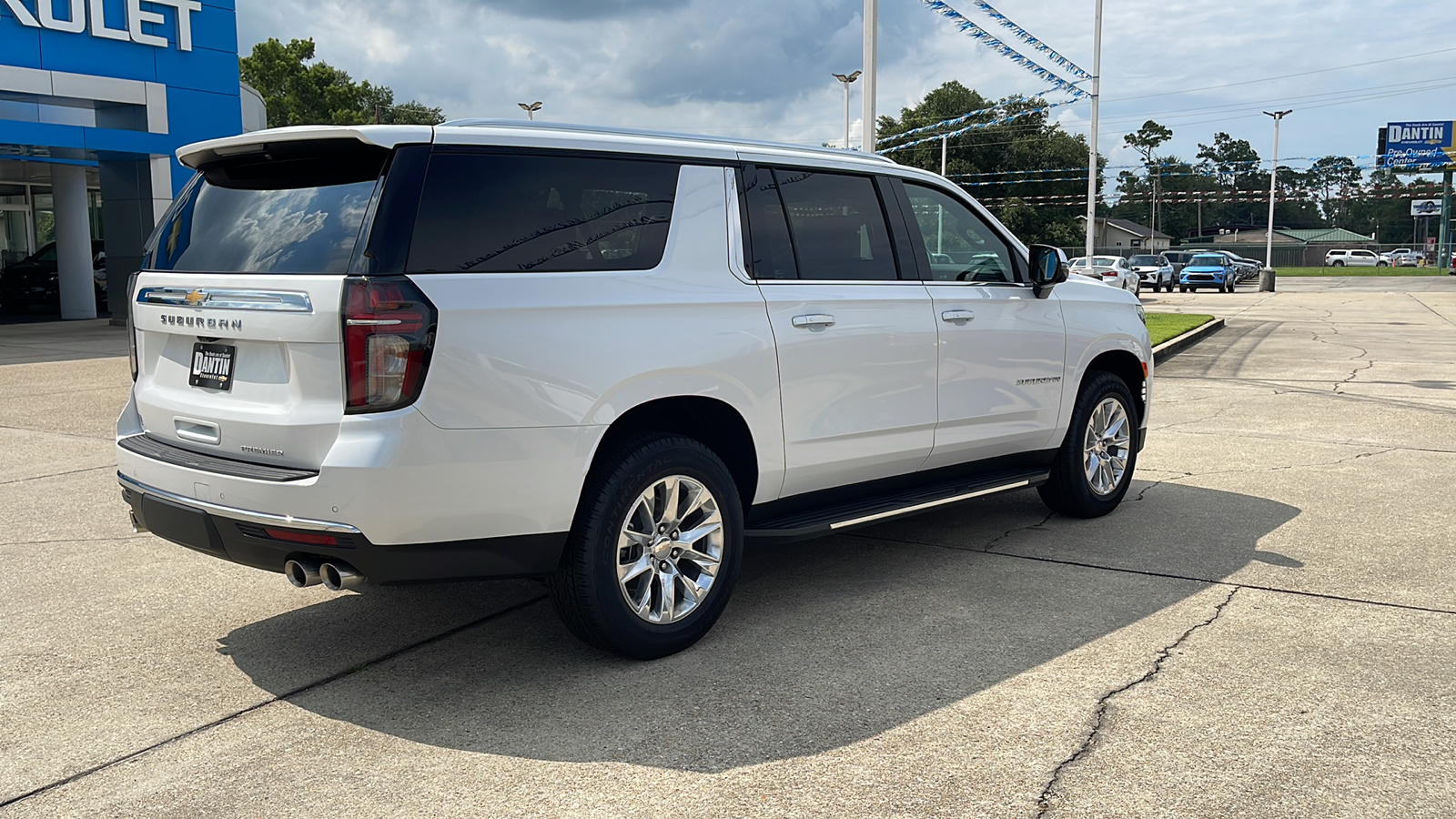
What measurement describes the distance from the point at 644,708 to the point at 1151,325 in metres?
19.8

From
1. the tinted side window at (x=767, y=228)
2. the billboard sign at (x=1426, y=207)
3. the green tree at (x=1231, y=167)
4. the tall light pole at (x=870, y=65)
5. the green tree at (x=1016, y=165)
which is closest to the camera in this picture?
the tinted side window at (x=767, y=228)

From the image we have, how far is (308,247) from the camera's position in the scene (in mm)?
3908

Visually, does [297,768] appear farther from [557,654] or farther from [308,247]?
[308,247]

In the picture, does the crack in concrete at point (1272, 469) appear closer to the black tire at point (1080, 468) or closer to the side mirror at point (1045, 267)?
the black tire at point (1080, 468)

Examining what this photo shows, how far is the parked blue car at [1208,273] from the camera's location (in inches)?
1801

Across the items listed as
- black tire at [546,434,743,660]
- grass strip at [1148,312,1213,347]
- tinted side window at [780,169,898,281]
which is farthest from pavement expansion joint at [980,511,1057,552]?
grass strip at [1148,312,1213,347]

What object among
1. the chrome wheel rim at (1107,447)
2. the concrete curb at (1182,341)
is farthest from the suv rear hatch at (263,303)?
the concrete curb at (1182,341)

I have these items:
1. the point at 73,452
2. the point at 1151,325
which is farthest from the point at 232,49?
the point at 1151,325

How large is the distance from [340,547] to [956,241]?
3.48 m

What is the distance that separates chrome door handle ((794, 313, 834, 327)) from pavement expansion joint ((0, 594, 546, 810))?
65.3 inches

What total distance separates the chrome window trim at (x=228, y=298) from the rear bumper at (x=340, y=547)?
66 cm

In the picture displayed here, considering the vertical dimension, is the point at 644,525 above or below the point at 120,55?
below

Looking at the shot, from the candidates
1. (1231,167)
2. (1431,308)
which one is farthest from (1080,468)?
(1231,167)

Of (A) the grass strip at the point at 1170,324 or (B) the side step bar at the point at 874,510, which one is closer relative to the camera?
(B) the side step bar at the point at 874,510
